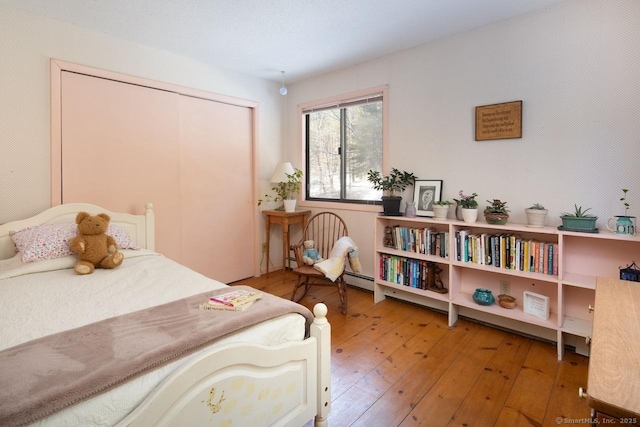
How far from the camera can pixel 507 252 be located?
2391mm

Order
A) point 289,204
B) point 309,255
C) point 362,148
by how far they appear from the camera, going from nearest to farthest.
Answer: point 309,255 → point 362,148 → point 289,204

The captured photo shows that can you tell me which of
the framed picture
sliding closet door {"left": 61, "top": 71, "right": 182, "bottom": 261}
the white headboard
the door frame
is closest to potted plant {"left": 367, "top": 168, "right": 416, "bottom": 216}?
the framed picture

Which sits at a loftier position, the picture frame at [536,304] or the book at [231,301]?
the book at [231,301]

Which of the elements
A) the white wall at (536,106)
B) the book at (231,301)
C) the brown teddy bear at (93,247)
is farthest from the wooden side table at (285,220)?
the book at (231,301)

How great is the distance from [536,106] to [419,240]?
1309 mm

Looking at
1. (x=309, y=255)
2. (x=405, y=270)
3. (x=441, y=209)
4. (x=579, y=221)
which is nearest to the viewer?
(x=579, y=221)

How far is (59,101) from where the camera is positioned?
2.54m

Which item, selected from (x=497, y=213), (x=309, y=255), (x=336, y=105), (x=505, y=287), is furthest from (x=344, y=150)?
(x=505, y=287)

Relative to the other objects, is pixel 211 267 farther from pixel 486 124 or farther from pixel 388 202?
pixel 486 124

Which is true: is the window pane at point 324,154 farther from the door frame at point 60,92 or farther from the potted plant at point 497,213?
the potted plant at point 497,213

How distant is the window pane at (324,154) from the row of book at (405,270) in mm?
1061

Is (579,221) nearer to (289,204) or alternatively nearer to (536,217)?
(536,217)

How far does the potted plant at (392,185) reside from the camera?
2.96 metres

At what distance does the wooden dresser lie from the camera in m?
0.68
